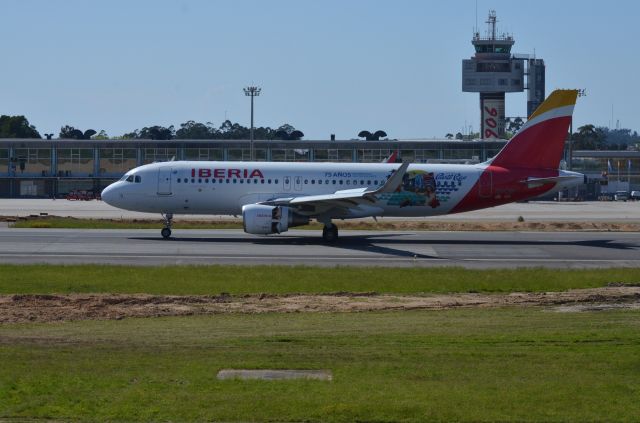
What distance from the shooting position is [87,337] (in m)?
17.3

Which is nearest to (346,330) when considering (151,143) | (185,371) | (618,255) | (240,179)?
(185,371)

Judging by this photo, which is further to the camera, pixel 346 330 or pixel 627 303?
pixel 627 303

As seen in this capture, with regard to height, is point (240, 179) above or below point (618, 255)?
above

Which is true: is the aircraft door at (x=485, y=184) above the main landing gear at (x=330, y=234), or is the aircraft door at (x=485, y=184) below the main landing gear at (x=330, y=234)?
above

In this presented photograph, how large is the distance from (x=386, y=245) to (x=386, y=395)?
91.8 ft

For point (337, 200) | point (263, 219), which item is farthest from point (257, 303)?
point (337, 200)

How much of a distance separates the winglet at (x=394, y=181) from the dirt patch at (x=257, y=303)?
45.8 ft

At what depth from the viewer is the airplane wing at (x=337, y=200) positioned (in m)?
40.1

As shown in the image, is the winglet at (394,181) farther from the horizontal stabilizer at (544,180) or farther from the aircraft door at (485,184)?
the horizontal stabilizer at (544,180)

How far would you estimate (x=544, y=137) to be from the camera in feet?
144

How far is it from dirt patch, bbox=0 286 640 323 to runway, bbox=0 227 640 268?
8.26 meters

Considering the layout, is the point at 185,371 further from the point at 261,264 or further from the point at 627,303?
the point at 261,264

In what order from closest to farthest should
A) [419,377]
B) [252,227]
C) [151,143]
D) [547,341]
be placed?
[419,377]
[547,341]
[252,227]
[151,143]

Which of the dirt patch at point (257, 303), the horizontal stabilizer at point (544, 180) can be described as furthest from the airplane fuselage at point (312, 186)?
the dirt patch at point (257, 303)
